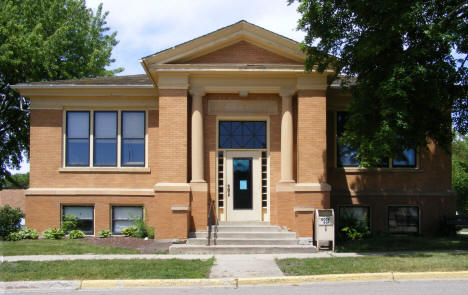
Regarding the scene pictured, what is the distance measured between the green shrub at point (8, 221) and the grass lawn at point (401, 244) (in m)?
10.9

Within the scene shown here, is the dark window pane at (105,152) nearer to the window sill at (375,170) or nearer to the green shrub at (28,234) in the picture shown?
the green shrub at (28,234)

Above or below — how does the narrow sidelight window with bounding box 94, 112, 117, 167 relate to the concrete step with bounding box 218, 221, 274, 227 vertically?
above

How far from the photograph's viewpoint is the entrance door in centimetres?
1545

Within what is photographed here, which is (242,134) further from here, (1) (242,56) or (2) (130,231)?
(2) (130,231)

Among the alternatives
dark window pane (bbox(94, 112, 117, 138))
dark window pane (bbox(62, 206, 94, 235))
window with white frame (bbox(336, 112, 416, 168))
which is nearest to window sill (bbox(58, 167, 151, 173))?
dark window pane (bbox(94, 112, 117, 138))

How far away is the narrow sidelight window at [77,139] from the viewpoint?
54.7 ft

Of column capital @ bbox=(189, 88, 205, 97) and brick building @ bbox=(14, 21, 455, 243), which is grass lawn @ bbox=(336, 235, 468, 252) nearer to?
brick building @ bbox=(14, 21, 455, 243)

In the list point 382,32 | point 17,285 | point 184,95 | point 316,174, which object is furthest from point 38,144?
point 382,32

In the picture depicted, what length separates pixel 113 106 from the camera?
54.7 feet

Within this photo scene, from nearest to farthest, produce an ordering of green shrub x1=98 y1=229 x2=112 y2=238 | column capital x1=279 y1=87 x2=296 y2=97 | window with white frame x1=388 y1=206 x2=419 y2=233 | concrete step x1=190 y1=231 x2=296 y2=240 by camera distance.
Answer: concrete step x1=190 y1=231 x2=296 y2=240, column capital x1=279 y1=87 x2=296 y2=97, green shrub x1=98 y1=229 x2=112 y2=238, window with white frame x1=388 y1=206 x2=419 y2=233

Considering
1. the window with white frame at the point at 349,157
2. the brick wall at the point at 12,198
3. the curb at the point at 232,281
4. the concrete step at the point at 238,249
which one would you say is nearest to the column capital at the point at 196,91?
the concrete step at the point at 238,249

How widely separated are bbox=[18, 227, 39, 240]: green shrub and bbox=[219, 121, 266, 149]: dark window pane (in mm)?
6946

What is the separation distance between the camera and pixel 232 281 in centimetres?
940

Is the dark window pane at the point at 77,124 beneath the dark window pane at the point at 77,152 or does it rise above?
above
